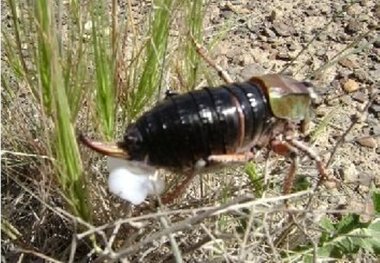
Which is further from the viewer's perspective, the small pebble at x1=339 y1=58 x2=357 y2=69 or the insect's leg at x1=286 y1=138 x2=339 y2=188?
the small pebble at x1=339 y1=58 x2=357 y2=69

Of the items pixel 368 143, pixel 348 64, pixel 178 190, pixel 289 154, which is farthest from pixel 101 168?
pixel 348 64

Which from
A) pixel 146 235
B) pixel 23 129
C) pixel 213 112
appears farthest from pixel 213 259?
pixel 23 129

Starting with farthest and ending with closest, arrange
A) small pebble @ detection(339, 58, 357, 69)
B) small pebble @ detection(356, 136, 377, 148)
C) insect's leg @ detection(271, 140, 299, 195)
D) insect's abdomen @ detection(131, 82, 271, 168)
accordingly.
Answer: small pebble @ detection(339, 58, 357, 69)
small pebble @ detection(356, 136, 377, 148)
insect's leg @ detection(271, 140, 299, 195)
insect's abdomen @ detection(131, 82, 271, 168)

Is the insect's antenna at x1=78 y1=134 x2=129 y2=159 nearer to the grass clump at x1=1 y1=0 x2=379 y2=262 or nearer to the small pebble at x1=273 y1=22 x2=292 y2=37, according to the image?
the grass clump at x1=1 y1=0 x2=379 y2=262

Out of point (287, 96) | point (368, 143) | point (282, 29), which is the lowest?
point (368, 143)

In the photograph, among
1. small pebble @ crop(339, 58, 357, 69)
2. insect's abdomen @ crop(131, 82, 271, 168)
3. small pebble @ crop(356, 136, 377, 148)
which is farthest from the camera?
small pebble @ crop(339, 58, 357, 69)

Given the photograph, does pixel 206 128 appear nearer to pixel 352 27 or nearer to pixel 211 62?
pixel 211 62

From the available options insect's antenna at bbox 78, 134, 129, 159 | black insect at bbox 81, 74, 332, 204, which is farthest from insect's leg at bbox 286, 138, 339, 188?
insect's antenna at bbox 78, 134, 129, 159
